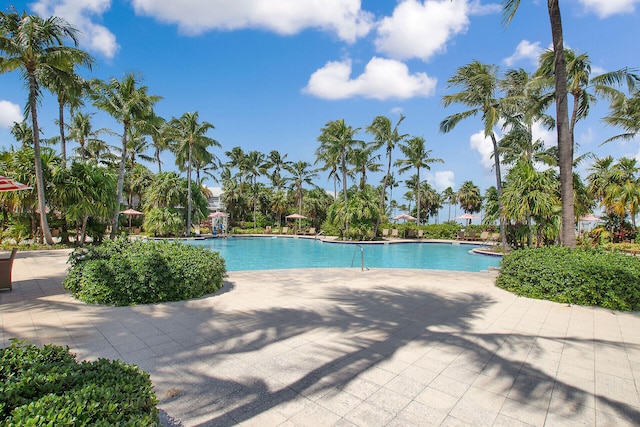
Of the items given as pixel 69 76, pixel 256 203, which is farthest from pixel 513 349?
pixel 256 203

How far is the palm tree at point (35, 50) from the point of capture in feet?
42.2

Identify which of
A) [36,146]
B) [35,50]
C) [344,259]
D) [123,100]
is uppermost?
[35,50]

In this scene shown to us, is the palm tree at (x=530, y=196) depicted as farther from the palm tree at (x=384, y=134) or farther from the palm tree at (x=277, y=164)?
the palm tree at (x=277, y=164)

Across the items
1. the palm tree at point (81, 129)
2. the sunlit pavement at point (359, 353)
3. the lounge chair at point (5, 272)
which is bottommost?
the sunlit pavement at point (359, 353)

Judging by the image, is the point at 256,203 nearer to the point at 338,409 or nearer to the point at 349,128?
the point at 349,128

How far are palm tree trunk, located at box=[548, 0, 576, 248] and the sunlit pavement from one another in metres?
2.65

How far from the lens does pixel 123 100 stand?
1736 centimetres

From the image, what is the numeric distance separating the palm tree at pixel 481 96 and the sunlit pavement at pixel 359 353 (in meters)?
12.4

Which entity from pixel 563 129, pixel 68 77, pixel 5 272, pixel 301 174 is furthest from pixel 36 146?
pixel 301 174

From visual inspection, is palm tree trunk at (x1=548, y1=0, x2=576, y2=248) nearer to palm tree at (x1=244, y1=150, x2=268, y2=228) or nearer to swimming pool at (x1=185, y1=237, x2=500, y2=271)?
swimming pool at (x1=185, y1=237, x2=500, y2=271)

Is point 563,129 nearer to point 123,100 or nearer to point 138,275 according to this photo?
point 138,275

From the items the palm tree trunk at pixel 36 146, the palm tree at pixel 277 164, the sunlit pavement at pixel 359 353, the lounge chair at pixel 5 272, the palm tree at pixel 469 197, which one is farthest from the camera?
the palm tree at pixel 469 197

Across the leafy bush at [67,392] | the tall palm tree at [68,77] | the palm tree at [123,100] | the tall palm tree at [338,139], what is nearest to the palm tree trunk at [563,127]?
the leafy bush at [67,392]

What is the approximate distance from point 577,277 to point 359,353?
18.1ft
